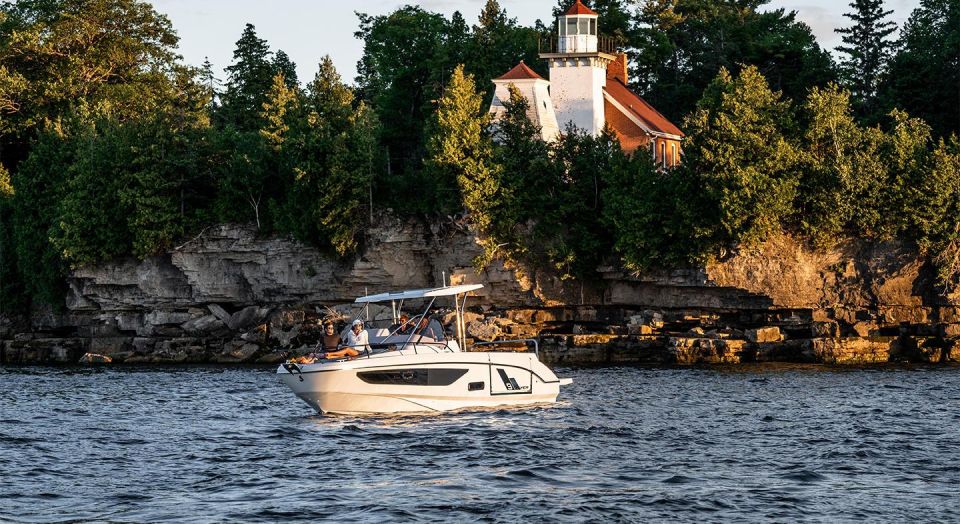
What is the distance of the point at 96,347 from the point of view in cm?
7312

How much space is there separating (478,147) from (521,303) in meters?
8.36

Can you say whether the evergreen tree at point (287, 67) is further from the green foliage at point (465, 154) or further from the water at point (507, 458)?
the water at point (507, 458)

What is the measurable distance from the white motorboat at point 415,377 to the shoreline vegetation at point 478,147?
2488 centimetres

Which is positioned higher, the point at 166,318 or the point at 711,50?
the point at 711,50

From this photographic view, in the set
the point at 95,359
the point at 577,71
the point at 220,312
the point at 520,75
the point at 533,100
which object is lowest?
the point at 95,359

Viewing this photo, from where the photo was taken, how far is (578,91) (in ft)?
237

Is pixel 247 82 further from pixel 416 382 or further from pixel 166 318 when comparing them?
pixel 416 382

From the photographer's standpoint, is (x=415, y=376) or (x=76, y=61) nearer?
(x=415, y=376)

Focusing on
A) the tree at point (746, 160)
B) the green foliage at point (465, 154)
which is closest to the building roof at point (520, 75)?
the green foliage at point (465, 154)

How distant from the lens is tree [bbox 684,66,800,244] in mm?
59562

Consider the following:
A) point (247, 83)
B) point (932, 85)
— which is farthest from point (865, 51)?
point (247, 83)

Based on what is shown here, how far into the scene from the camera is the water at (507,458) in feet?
82.1

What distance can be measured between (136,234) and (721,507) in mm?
51805

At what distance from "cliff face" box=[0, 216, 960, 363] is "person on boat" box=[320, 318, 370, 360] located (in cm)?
2613
